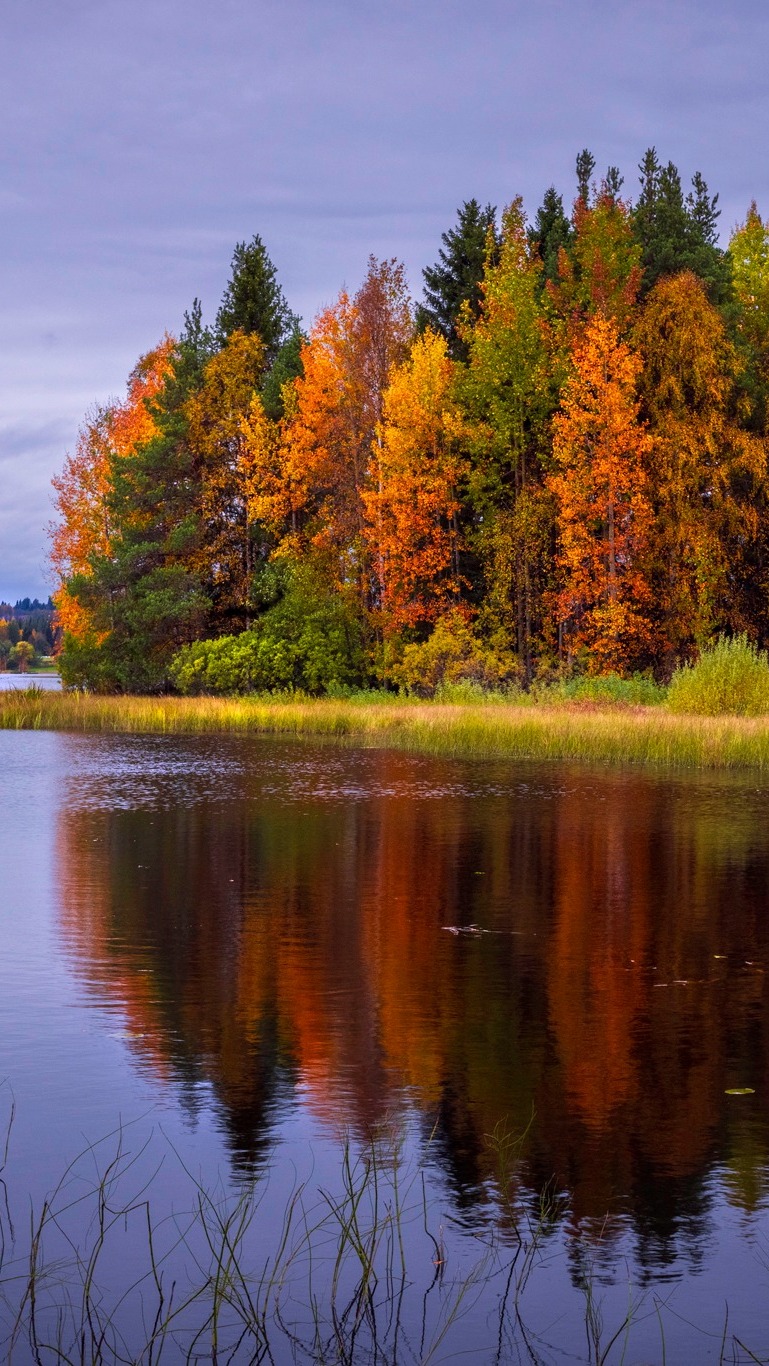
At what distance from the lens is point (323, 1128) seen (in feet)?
24.3

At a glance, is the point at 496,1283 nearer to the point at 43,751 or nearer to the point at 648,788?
the point at 648,788

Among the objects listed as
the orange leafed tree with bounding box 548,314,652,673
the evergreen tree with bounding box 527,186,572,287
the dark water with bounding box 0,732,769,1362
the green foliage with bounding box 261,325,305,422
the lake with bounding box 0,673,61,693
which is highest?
the evergreen tree with bounding box 527,186,572,287

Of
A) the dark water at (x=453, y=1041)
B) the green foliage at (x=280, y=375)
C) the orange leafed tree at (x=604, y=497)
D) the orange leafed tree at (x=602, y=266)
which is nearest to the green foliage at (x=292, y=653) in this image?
the green foliage at (x=280, y=375)

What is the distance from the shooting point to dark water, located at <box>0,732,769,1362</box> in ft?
19.3

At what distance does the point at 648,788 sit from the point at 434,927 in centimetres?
1351

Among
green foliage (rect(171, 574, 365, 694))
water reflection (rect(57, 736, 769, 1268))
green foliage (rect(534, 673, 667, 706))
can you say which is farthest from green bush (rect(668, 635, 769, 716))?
green foliage (rect(171, 574, 365, 694))

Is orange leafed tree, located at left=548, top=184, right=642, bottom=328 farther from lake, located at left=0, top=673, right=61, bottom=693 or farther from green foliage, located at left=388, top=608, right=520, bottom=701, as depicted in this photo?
lake, located at left=0, top=673, right=61, bottom=693

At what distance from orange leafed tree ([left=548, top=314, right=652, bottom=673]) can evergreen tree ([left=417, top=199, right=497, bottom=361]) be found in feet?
41.6

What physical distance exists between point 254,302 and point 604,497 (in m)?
21.0

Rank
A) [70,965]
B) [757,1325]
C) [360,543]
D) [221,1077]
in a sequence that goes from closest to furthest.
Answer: [757,1325] < [221,1077] < [70,965] < [360,543]

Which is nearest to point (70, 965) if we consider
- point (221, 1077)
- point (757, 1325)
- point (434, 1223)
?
point (221, 1077)

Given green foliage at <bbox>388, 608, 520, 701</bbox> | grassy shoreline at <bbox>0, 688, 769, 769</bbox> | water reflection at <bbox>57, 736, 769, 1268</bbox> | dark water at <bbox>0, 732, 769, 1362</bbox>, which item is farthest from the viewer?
green foliage at <bbox>388, 608, 520, 701</bbox>

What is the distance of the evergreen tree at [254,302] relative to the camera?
60.6 metres

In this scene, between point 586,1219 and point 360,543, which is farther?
point 360,543
